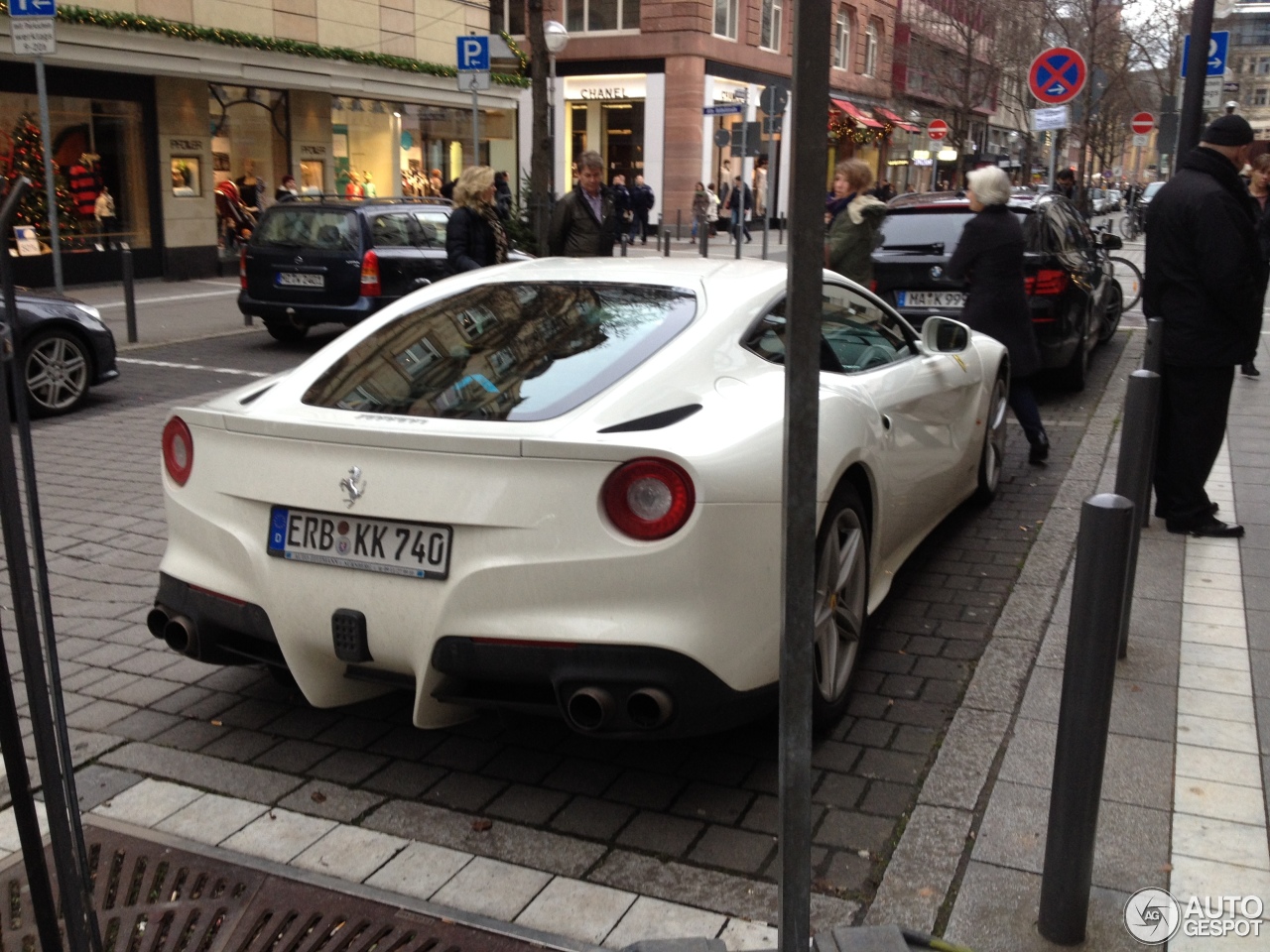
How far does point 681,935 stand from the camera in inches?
117

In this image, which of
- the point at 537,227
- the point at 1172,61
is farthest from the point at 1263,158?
the point at 1172,61

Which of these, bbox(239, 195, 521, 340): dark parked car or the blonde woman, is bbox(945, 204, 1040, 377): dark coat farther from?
bbox(239, 195, 521, 340): dark parked car

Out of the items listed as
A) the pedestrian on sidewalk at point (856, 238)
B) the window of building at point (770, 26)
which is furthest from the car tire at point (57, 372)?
the window of building at point (770, 26)

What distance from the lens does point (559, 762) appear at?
3.94 meters

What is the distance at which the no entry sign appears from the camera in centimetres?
1299

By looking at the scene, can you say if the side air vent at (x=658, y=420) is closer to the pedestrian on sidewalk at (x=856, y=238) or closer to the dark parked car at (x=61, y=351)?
the pedestrian on sidewalk at (x=856, y=238)

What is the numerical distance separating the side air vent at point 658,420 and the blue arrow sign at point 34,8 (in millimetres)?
11771

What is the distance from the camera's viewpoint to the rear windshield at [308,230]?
43.1ft

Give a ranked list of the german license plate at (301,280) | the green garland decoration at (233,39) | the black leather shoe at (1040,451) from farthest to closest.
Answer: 1. the green garland decoration at (233,39)
2. the german license plate at (301,280)
3. the black leather shoe at (1040,451)

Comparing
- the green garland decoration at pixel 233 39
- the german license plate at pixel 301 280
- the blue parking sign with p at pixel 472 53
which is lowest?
the german license plate at pixel 301 280

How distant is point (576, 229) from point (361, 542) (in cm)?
739

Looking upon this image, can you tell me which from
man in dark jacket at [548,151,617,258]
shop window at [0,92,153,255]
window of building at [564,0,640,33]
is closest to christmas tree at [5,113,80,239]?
shop window at [0,92,153,255]

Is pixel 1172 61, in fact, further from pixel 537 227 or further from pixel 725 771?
pixel 725 771

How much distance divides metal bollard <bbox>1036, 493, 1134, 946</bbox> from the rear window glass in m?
7.68
